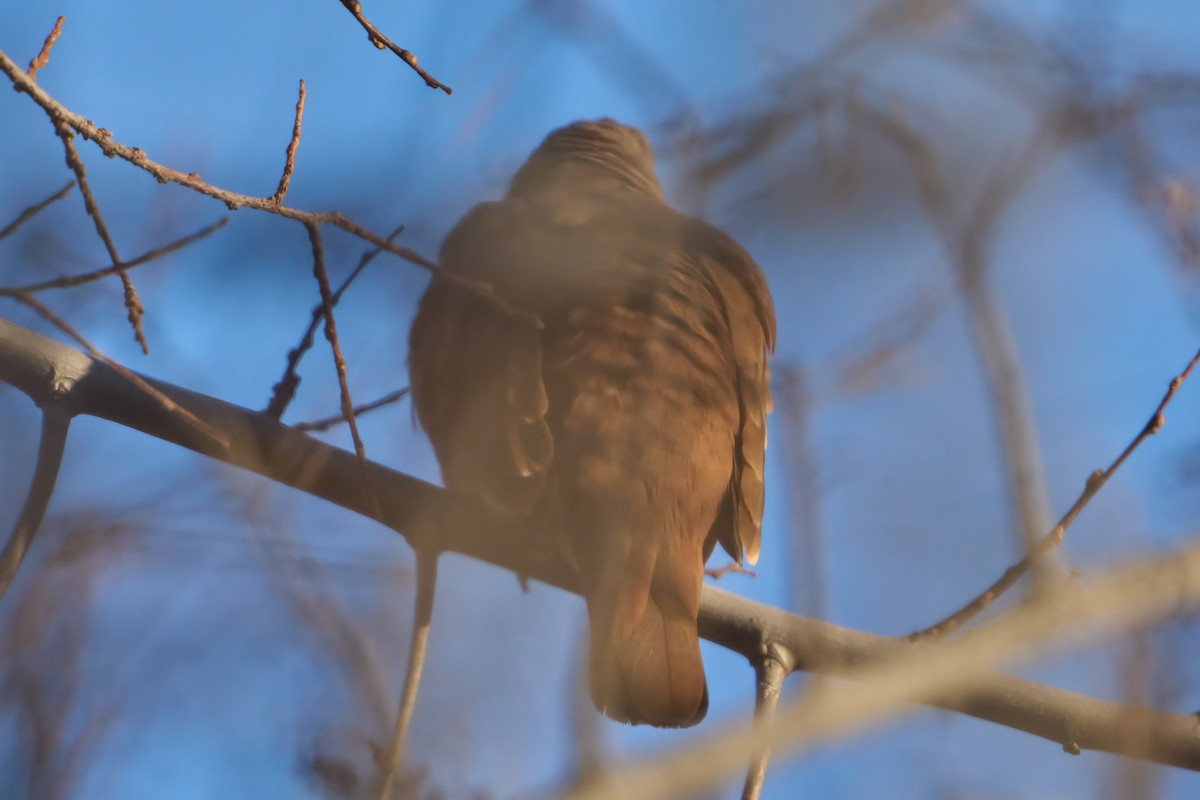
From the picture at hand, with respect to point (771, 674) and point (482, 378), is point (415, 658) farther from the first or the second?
point (482, 378)

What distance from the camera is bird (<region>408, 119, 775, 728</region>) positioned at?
7.82ft

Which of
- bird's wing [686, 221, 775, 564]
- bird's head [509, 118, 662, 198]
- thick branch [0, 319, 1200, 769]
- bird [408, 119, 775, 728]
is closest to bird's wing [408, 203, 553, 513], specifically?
bird [408, 119, 775, 728]

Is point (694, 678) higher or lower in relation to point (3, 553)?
higher

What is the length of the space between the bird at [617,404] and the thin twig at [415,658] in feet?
0.67

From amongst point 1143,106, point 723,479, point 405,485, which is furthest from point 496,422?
point 1143,106

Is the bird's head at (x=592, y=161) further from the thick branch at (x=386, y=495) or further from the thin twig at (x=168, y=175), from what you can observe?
the thin twig at (x=168, y=175)

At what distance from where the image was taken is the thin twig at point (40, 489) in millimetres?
2018

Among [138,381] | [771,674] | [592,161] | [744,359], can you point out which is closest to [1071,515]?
[771,674]

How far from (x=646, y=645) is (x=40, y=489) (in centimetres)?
108

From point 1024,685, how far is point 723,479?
748 mm

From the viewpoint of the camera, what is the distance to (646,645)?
91.8 inches

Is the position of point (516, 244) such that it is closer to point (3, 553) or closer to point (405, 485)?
point (405, 485)

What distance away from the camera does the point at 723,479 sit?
2736 mm

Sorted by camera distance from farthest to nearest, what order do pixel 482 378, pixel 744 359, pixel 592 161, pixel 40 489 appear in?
1. pixel 592 161
2. pixel 744 359
3. pixel 482 378
4. pixel 40 489
